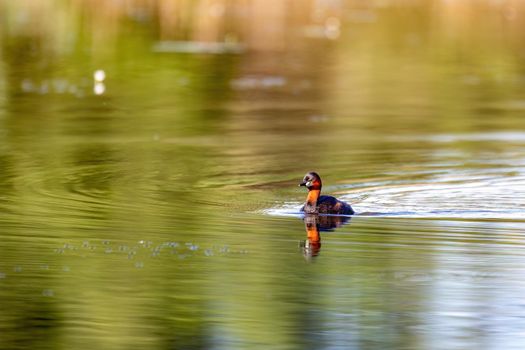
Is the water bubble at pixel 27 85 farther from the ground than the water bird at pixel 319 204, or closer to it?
closer to it

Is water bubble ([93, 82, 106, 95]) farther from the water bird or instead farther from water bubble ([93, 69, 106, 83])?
the water bird

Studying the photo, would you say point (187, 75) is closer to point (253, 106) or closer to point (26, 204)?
point (253, 106)

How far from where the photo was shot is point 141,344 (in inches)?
294

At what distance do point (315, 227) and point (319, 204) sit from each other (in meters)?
0.51

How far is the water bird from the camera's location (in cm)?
1162

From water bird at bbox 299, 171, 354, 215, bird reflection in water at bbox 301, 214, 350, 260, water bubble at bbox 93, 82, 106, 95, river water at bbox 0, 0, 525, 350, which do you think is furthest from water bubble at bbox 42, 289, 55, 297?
water bubble at bbox 93, 82, 106, 95

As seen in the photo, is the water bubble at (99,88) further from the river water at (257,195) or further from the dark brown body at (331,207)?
the dark brown body at (331,207)

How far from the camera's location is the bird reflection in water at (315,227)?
33.2 ft

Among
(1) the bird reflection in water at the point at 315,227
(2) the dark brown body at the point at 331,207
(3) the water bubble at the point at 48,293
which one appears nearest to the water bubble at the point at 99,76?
(2) the dark brown body at the point at 331,207

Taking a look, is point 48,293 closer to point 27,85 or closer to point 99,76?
point 27,85

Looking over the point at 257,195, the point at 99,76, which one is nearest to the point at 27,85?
the point at 99,76

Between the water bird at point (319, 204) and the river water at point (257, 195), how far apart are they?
4.2 inches

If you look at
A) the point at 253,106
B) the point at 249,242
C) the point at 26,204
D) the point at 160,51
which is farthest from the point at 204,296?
Answer: the point at 160,51

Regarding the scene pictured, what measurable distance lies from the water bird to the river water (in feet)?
0.35
